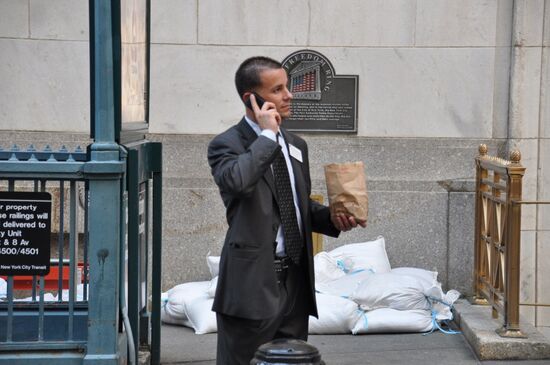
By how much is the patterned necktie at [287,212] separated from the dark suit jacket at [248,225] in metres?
0.03

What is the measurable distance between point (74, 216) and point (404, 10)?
14.8ft

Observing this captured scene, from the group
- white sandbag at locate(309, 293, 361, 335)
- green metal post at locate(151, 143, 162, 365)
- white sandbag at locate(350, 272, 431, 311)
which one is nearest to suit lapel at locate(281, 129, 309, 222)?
green metal post at locate(151, 143, 162, 365)

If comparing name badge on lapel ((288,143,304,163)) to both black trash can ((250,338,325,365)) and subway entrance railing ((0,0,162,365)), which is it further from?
black trash can ((250,338,325,365))

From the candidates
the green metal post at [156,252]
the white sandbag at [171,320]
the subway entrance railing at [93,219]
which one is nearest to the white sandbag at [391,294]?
the white sandbag at [171,320]

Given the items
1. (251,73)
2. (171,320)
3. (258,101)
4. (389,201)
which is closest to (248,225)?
(258,101)

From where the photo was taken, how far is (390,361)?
643cm

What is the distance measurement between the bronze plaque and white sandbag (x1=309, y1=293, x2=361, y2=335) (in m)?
1.80

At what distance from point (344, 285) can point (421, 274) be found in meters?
0.71

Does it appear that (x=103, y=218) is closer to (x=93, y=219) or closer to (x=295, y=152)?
(x=93, y=219)

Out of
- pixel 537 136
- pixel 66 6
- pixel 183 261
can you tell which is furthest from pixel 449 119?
pixel 66 6

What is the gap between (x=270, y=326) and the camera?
4.19 metres

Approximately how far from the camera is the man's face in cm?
424

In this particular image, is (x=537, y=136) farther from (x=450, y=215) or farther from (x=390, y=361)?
(x=390, y=361)

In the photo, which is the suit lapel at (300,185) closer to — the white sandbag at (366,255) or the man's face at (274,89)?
the man's face at (274,89)
